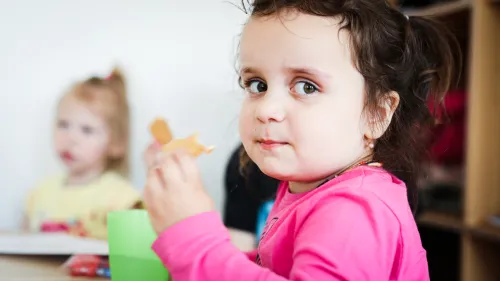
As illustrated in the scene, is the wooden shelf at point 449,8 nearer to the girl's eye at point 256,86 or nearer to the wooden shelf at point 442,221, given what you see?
the wooden shelf at point 442,221

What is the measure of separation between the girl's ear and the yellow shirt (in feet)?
3.39

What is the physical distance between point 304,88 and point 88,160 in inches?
48.2

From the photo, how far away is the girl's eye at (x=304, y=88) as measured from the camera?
22.9 inches

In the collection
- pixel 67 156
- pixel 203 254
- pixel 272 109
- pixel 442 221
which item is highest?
pixel 272 109

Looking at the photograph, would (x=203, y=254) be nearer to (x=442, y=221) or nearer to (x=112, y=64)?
(x=112, y=64)

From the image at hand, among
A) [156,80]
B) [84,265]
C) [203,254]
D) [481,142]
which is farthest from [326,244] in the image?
[481,142]

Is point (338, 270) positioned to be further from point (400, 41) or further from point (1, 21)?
point (1, 21)

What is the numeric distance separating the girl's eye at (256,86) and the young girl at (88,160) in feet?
3.35

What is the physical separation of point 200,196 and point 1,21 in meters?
1.25

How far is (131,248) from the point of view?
0.70m

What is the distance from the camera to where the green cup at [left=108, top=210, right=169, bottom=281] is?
69cm

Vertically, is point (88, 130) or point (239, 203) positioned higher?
point (88, 130)

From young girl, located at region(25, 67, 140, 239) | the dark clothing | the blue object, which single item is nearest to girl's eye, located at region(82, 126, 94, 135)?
young girl, located at region(25, 67, 140, 239)

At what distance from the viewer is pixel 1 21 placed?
1562 millimetres
